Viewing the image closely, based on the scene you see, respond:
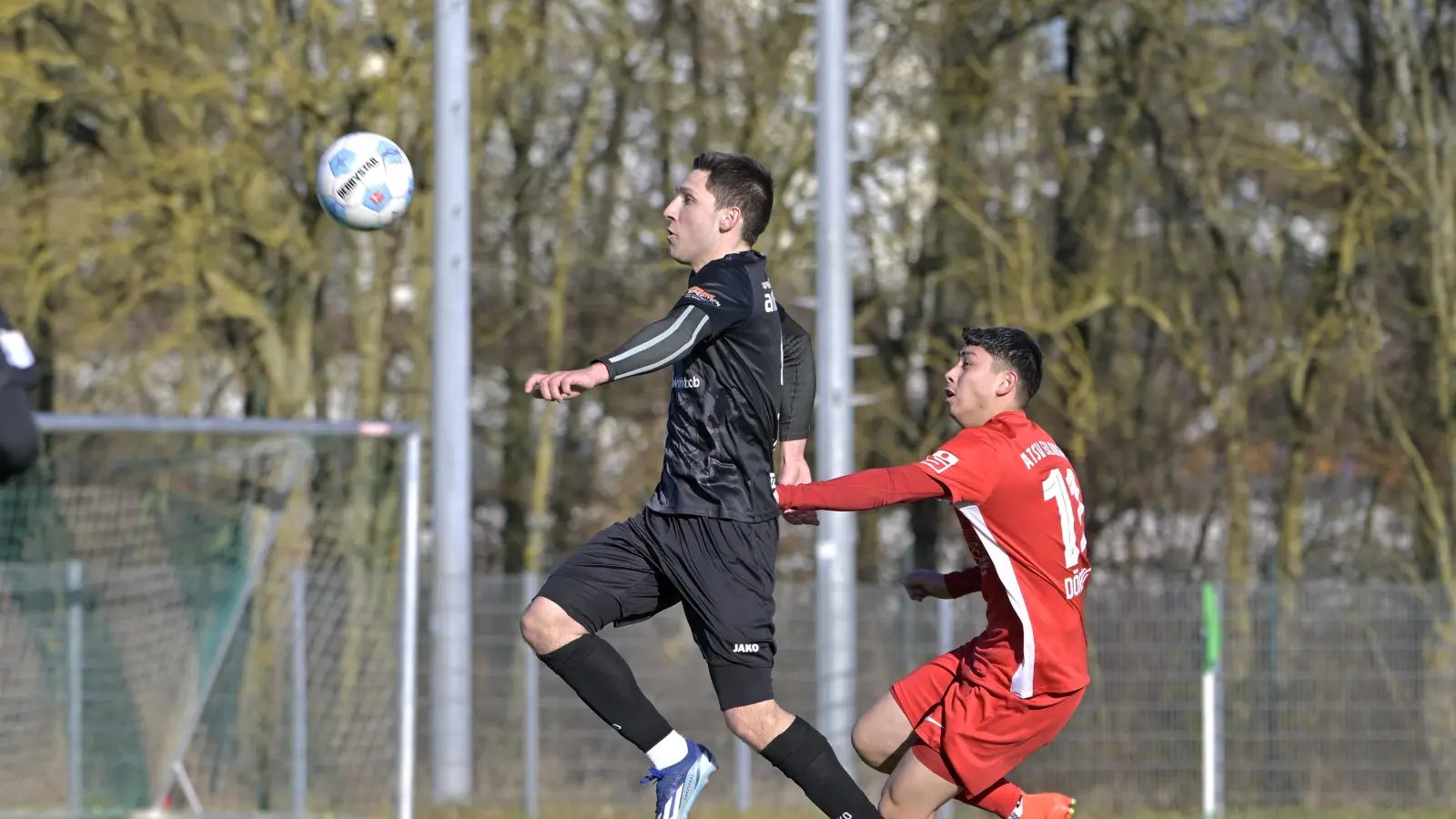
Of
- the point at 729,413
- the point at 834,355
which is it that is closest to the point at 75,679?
the point at 834,355

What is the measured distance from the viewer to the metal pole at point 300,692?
41.2 ft

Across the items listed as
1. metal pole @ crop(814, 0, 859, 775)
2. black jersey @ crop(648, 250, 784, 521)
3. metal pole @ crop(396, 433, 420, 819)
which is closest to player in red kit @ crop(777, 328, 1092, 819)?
black jersey @ crop(648, 250, 784, 521)

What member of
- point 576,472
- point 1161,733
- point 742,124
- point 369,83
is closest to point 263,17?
point 369,83

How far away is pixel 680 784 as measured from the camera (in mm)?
5668

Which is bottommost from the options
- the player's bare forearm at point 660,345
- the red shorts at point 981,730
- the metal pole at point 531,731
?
the metal pole at point 531,731

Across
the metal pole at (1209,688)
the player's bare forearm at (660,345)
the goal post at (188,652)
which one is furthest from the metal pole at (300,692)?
the player's bare forearm at (660,345)

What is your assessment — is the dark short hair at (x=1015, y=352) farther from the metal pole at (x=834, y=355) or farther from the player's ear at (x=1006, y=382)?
the metal pole at (x=834, y=355)

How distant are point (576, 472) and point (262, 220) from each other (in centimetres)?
476

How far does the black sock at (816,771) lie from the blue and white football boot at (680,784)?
8.0 inches

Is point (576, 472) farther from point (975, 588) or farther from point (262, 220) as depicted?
point (975, 588)

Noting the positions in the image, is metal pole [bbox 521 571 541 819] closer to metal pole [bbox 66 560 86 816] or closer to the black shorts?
metal pole [bbox 66 560 86 816]

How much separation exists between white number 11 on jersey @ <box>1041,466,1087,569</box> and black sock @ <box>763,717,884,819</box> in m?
0.93

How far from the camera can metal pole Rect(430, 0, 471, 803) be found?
12.1 metres

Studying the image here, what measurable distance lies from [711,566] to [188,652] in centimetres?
663
